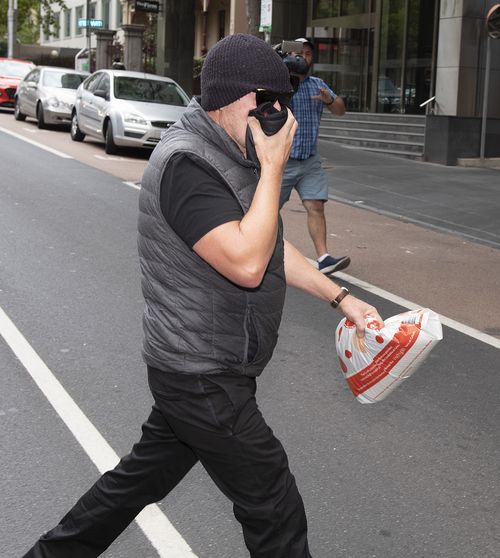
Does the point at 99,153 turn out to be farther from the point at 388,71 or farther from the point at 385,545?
the point at 385,545

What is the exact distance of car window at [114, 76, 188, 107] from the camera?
19531 millimetres

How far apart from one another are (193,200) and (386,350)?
2.41ft

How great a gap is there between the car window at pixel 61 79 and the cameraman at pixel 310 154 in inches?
650

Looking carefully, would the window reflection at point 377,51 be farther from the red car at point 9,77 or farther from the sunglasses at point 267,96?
the sunglasses at point 267,96

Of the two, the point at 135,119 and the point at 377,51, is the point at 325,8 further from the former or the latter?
the point at 135,119

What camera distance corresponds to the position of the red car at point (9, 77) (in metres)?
28.3

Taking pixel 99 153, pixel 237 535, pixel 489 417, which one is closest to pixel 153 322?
pixel 237 535

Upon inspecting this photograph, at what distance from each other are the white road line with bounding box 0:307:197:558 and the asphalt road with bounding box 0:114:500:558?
0.03 metres

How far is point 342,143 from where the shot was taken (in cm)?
2294

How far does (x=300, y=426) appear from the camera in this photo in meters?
4.91

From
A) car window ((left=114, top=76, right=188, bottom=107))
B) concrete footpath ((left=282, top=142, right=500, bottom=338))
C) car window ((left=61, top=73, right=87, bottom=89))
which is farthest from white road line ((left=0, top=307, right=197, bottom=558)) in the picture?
car window ((left=61, top=73, right=87, bottom=89))

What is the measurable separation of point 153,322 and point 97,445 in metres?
1.96

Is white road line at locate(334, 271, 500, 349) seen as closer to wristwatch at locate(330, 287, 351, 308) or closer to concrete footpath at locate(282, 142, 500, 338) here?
concrete footpath at locate(282, 142, 500, 338)

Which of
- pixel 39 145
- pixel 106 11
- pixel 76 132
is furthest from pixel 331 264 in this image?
pixel 106 11
